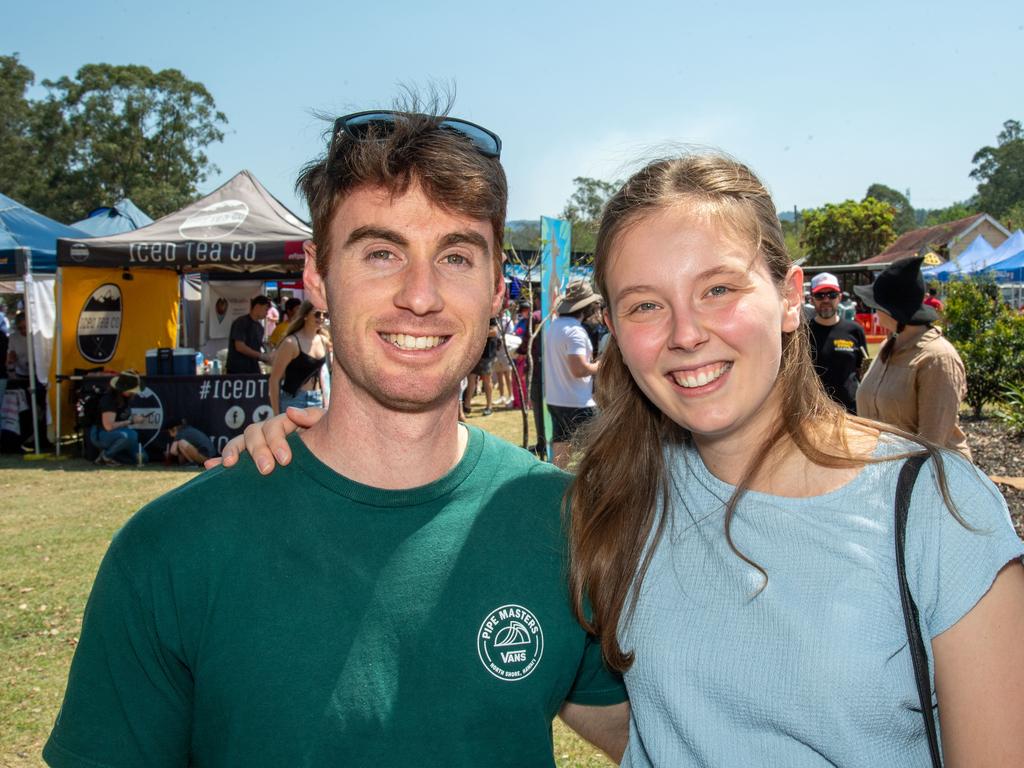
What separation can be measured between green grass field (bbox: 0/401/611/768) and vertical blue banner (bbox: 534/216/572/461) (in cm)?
471

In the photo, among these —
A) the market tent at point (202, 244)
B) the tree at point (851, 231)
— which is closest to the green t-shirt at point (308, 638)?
the market tent at point (202, 244)

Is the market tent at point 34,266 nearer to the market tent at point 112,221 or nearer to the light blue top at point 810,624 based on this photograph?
the market tent at point 112,221

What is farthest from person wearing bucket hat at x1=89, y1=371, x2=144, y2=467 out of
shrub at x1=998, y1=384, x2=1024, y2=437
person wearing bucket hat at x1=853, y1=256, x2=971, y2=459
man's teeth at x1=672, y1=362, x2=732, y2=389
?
shrub at x1=998, y1=384, x2=1024, y2=437

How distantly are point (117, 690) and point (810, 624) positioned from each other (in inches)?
51.0

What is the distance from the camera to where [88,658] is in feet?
4.80

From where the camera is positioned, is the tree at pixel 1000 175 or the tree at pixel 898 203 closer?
the tree at pixel 1000 175

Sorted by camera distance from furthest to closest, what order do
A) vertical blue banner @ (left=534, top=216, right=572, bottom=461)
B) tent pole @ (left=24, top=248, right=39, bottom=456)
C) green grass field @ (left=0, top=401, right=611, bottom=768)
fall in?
tent pole @ (left=24, top=248, right=39, bottom=456) < vertical blue banner @ (left=534, top=216, right=572, bottom=461) < green grass field @ (left=0, top=401, right=611, bottom=768)

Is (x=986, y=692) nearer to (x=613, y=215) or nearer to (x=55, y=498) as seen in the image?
(x=613, y=215)

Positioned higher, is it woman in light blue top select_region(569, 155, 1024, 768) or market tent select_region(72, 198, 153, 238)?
market tent select_region(72, 198, 153, 238)

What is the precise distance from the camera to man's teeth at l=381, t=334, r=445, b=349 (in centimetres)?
174

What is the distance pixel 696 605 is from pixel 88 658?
1.18 meters

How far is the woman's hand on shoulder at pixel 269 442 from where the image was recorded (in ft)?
5.53

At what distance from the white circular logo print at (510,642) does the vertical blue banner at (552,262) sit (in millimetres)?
6802

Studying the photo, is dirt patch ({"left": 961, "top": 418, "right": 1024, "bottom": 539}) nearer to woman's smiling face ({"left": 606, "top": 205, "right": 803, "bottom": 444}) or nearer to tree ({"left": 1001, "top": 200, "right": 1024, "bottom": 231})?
woman's smiling face ({"left": 606, "top": 205, "right": 803, "bottom": 444})
